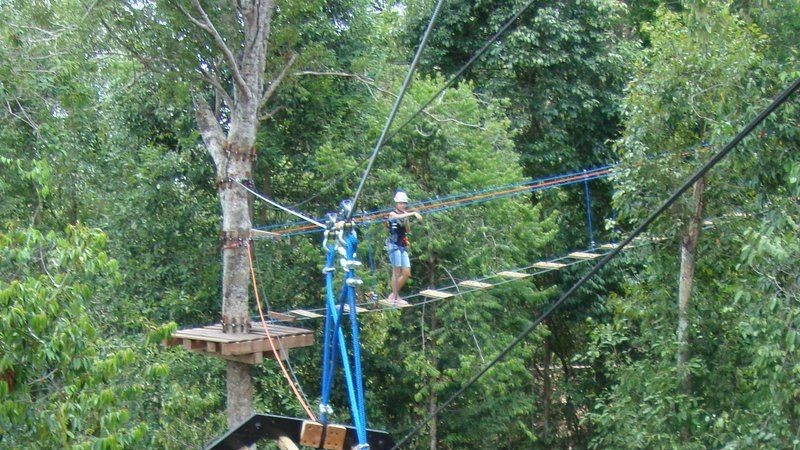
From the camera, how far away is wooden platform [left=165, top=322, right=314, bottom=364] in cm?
905

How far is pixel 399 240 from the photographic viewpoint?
345 inches

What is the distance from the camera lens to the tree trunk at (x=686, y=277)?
883cm

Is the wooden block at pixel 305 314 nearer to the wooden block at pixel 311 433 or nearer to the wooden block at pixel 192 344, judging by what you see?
the wooden block at pixel 192 344

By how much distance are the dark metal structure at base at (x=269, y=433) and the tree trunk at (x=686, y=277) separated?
450cm

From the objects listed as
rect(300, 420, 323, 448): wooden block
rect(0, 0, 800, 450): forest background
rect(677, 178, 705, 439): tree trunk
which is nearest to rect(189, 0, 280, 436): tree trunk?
rect(0, 0, 800, 450): forest background

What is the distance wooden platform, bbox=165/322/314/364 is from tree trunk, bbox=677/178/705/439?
343 centimetres

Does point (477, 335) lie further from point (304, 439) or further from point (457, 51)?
point (304, 439)

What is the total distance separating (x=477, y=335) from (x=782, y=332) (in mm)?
4065

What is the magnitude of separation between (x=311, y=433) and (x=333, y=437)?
0.11m

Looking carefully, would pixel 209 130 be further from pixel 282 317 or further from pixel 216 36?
pixel 282 317

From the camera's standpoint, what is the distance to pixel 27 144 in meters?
10.5

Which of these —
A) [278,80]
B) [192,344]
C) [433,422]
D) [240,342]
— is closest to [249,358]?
[240,342]

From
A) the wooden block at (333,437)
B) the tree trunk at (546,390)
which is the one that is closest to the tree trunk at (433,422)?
the tree trunk at (546,390)

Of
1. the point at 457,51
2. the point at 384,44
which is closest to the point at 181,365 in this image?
the point at 384,44
